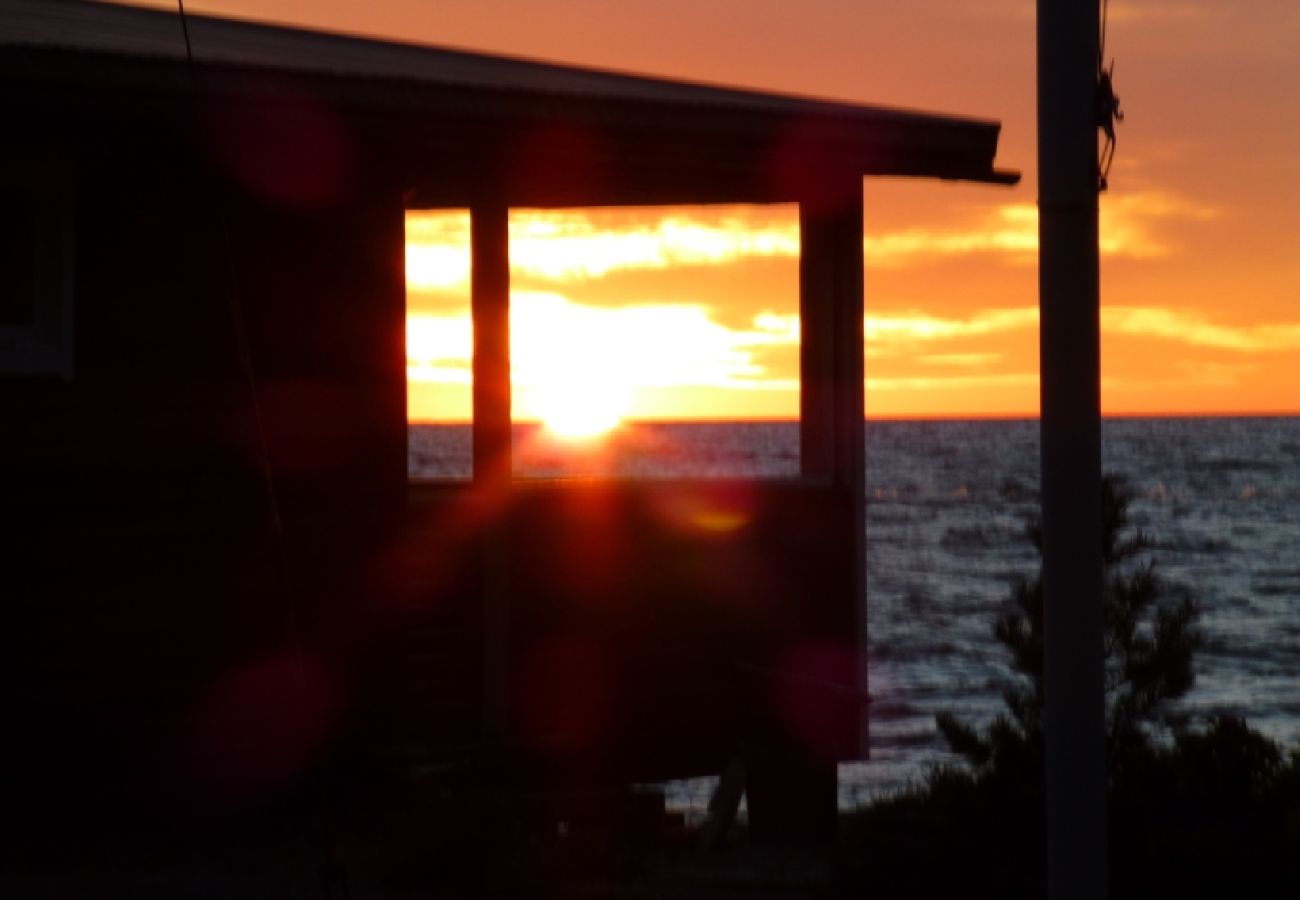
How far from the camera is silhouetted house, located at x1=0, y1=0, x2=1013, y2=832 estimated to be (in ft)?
22.7

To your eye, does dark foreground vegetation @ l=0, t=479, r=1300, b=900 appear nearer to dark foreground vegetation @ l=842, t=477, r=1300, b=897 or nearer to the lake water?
dark foreground vegetation @ l=842, t=477, r=1300, b=897

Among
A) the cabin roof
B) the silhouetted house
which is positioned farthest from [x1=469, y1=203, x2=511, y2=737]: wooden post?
the cabin roof

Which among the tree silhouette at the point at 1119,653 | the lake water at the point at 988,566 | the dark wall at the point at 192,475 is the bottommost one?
the lake water at the point at 988,566

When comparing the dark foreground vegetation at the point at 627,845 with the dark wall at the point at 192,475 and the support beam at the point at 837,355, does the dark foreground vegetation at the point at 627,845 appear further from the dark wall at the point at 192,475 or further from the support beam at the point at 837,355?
the support beam at the point at 837,355

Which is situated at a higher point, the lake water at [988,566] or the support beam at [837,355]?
the support beam at [837,355]

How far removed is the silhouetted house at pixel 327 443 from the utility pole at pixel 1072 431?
2723mm

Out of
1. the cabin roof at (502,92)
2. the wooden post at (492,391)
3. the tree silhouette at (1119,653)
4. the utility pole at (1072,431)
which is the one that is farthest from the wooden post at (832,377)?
the utility pole at (1072,431)

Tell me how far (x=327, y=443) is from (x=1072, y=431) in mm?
3911

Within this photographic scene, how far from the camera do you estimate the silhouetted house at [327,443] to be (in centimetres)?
691

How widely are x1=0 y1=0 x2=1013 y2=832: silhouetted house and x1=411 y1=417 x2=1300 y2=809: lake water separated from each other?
116 centimetres

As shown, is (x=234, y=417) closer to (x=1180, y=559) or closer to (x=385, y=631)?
(x=385, y=631)

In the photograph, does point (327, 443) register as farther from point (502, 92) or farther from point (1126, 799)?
point (1126, 799)

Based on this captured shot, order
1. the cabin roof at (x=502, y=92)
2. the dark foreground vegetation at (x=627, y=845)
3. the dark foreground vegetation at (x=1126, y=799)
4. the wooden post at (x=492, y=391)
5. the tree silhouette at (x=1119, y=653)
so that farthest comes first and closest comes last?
the tree silhouette at (x=1119, y=653) → the wooden post at (x=492, y=391) → the dark foreground vegetation at (x=1126, y=799) → the dark foreground vegetation at (x=627, y=845) → the cabin roof at (x=502, y=92)

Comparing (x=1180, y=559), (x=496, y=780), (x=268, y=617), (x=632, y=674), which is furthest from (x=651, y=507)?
(x=1180, y=559)
